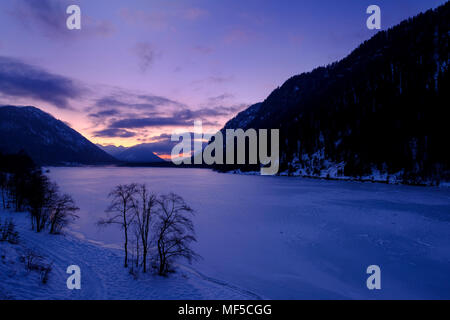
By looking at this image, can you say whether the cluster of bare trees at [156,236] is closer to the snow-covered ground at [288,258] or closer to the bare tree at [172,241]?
the bare tree at [172,241]

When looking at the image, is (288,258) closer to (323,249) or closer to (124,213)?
(323,249)

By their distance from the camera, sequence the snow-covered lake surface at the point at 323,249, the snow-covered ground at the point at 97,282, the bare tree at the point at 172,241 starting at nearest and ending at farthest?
the snow-covered ground at the point at 97,282
the snow-covered lake surface at the point at 323,249
the bare tree at the point at 172,241

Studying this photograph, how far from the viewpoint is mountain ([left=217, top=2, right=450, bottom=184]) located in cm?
9262

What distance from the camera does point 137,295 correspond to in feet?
43.1

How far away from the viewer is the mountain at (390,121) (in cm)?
9262

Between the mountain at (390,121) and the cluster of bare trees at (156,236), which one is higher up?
the mountain at (390,121)

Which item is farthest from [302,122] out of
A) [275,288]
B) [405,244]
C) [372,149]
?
[275,288]

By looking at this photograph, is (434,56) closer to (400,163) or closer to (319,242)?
(400,163)

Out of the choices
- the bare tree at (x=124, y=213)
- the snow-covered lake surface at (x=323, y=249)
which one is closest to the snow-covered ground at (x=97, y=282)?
the snow-covered lake surface at (x=323, y=249)

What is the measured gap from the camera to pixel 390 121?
116250mm

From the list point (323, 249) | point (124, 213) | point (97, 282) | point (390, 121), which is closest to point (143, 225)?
point (124, 213)

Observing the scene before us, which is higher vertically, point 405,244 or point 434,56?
point 434,56

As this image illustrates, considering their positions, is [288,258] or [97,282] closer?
[97,282]
